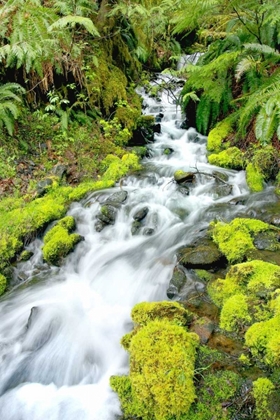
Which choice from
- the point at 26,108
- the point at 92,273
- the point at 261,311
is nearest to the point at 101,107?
the point at 26,108

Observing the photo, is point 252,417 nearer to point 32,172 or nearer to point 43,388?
point 43,388

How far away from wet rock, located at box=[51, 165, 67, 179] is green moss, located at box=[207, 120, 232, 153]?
134 inches

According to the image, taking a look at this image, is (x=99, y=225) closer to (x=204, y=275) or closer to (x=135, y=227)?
(x=135, y=227)

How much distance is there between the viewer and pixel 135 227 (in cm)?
512

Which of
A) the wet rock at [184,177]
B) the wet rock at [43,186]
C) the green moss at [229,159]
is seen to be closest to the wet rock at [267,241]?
the wet rock at [184,177]

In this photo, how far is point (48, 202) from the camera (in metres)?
A: 5.38

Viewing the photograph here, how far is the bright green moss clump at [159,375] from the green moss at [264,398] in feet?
1.48

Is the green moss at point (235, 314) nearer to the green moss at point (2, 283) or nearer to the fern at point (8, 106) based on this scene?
the green moss at point (2, 283)

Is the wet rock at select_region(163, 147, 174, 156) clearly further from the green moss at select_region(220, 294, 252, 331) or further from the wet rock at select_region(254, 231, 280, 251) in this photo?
the green moss at select_region(220, 294, 252, 331)

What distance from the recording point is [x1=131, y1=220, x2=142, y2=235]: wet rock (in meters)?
5.07

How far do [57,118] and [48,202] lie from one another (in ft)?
7.73

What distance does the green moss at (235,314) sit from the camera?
2.84m

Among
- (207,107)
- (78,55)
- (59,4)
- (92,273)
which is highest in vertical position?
(59,4)

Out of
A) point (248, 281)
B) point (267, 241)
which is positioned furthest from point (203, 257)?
point (267, 241)
